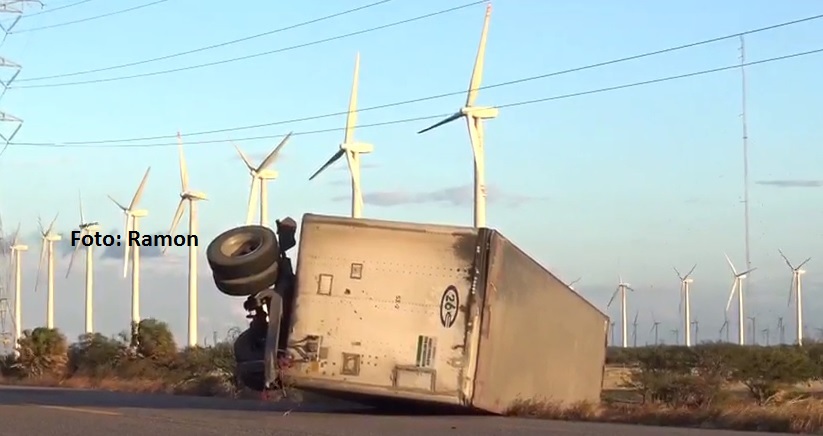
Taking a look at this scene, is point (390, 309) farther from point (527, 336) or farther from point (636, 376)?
point (636, 376)

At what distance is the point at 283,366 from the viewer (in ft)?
58.3

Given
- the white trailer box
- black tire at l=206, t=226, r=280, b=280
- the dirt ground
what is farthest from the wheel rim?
the dirt ground

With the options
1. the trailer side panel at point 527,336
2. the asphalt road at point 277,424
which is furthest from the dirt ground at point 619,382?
the asphalt road at point 277,424

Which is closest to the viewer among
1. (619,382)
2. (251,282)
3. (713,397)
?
(251,282)

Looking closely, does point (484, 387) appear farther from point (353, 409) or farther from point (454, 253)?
point (353, 409)

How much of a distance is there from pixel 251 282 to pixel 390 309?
6.96ft

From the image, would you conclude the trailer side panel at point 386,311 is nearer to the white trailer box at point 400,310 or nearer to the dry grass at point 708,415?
the white trailer box at point 400,310

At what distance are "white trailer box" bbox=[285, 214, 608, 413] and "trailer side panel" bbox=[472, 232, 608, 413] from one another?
0.11 feet

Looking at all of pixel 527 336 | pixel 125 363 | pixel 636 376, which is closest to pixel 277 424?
pixel 527 336

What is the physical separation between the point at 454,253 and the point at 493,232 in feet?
2.11

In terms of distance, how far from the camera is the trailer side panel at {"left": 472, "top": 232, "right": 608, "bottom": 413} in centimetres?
1786

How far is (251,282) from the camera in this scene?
1830cm

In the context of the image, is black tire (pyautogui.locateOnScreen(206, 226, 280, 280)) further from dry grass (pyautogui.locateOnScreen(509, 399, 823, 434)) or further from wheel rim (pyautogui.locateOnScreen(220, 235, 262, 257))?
dry grass (pyautogui.locateOnScreen(509, 399, 823, 434))

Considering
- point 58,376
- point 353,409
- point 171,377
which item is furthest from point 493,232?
point 58,376
